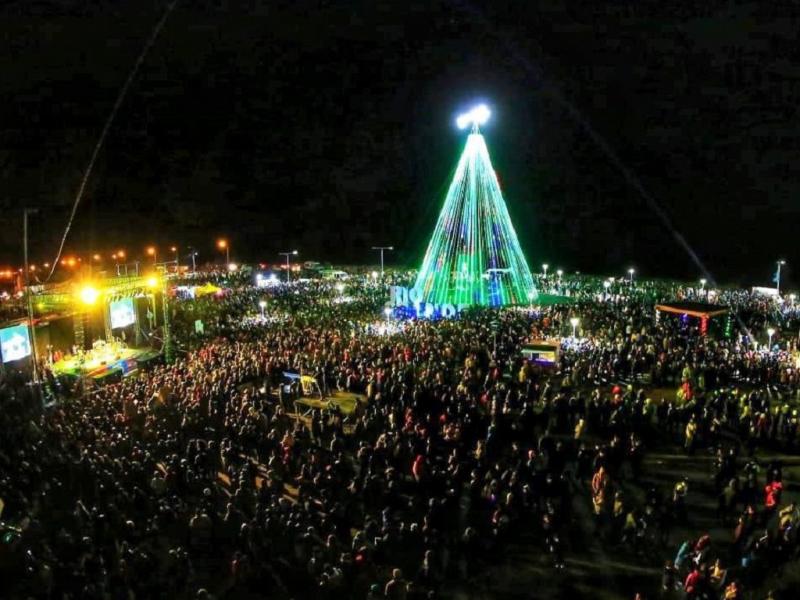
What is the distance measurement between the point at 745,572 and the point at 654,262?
280 ft

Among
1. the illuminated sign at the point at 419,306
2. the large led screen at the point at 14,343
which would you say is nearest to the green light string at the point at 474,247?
the illuminated sign at the point at 419,306

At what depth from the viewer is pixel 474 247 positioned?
104 ft

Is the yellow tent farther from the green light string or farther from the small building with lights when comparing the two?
the small building with lights

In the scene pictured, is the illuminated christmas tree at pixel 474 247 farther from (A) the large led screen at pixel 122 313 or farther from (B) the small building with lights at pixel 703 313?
(A) the large led screen at pixel 122 313

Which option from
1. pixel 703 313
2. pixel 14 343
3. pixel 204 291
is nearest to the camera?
pixel 14 343

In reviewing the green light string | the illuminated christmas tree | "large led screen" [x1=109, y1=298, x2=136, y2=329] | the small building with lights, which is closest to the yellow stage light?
"large led screen" [x1=109, y1=298, x2=136, y2=329]

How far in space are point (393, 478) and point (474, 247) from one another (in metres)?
23.0

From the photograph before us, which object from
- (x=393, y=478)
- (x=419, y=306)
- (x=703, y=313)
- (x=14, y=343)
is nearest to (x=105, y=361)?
(x=14, y=343)

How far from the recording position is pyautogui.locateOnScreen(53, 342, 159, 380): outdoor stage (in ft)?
68.0

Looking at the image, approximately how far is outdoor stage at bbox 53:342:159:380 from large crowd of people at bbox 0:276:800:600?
107 inches

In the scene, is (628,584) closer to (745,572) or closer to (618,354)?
(745,572)

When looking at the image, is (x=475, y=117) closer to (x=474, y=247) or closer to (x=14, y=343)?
(x=474, y=247)

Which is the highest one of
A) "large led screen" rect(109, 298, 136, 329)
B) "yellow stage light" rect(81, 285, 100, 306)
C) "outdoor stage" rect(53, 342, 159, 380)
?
"yellow stage light" rect(81, 285, 100, 306)

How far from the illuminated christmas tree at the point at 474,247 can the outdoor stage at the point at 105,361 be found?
15.2 m
